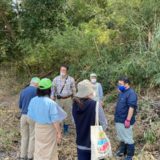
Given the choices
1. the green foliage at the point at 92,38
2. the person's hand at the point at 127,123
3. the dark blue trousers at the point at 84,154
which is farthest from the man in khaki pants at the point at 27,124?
the green foliage at the point at 92,38

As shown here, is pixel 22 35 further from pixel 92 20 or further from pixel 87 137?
pixel 87 137

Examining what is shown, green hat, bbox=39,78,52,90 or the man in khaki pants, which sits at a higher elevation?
green hat, bbox=39,78,52,90

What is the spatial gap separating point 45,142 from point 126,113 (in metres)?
1.56

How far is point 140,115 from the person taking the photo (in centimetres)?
874

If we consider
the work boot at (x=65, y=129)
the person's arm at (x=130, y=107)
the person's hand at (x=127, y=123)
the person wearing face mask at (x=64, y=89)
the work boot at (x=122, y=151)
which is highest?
the person wearing face mask at (x=64, y=89)

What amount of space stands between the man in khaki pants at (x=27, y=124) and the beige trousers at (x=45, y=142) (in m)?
0.81

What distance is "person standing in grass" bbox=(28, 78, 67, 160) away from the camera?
233 inches

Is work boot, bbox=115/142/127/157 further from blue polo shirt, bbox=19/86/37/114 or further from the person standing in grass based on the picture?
blue polo shirt, bbox=19/86/37/114

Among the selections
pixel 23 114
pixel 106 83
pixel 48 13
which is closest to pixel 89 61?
pixel 106 83

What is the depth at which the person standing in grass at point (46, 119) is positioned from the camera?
19.5ft

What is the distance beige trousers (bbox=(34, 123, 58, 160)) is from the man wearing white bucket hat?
0.86 m

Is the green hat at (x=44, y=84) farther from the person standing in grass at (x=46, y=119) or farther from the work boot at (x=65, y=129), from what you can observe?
the work boot at (x=65, y=129)

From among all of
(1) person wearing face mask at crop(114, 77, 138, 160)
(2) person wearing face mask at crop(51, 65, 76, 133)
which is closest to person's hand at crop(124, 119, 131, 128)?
(1) person wearing face mask at crop(114, 77, 138, 160)

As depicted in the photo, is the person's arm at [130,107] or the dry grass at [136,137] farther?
the dry grass at [136,137]
